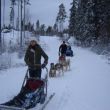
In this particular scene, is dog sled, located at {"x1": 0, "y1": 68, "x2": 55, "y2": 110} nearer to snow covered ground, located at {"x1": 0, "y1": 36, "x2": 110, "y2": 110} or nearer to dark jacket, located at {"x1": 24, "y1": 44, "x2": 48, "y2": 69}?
snow covered ground, located at {"x1": 0, "y1": 36, "x2": 110, "y2": 110}

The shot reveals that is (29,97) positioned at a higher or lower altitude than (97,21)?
lower

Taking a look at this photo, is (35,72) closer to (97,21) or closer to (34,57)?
(34,57)

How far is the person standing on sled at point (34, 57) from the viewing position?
11.6m

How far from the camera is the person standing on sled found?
11.6m

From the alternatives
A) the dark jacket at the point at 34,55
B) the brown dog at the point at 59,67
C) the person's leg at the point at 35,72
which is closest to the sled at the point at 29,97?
the person's leg at the point at 35,72

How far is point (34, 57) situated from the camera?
38.6ft

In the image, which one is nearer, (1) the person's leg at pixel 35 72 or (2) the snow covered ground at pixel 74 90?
(2) the snow covered ground at pixel 74 90

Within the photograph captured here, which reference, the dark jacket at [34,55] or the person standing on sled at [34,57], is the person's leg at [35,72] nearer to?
the person standing on sled at [34,57]

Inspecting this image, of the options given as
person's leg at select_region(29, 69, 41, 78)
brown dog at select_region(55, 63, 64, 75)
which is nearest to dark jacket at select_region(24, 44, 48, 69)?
person's leg at select_region(29, 69, 41, 78)

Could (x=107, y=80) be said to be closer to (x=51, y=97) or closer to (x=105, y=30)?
(x=51, y=97)

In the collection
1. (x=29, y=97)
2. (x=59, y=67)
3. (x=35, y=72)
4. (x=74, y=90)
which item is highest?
(x=35, y=72)

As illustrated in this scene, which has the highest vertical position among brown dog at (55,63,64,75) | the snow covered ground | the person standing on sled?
the person standing on sled

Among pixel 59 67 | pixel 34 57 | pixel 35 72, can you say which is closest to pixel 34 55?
pixel 34 57

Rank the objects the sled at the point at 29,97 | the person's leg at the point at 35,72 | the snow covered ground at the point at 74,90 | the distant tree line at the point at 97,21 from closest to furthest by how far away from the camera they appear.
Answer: the sled at the point at 29,97
the snow covered ground at the point at 74,90
the person's leg at the point at 35,72
the distant tree line at the point at 97,21
